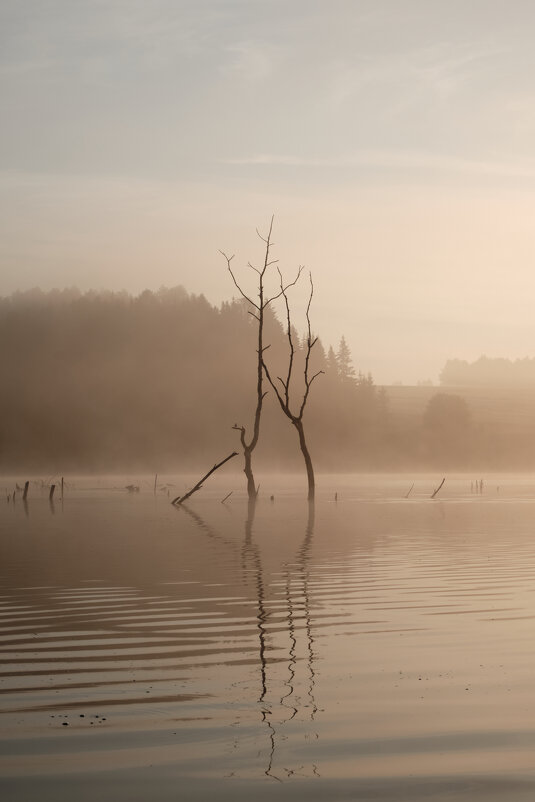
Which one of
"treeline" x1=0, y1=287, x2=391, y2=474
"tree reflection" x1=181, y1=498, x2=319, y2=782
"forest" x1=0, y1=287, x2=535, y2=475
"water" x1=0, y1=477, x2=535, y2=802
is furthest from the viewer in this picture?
"treeline" x1=0, y1=287, x2=391, y2=474

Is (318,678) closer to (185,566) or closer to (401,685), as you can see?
(401,685)

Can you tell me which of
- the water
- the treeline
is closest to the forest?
the treeline

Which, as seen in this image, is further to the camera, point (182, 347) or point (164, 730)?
point (182, 347)

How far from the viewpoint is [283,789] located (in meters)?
6.65

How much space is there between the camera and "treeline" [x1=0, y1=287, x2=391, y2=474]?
170m

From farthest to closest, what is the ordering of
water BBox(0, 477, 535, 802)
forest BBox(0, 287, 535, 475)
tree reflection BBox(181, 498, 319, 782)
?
1. forest BBox(0, 287, 535, 475)
2. tree reflection BBox(181, 498, 319, 782)
3. water BBox(0, 477, 535, 802)

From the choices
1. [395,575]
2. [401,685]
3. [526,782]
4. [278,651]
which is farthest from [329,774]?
[395,575]

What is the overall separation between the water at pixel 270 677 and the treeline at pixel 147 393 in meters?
140

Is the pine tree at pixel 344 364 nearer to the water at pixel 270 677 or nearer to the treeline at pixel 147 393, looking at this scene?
the treeline at pixel 147 393

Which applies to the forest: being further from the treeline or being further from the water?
the water

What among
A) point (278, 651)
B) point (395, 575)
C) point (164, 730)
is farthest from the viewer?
point (395, 575)

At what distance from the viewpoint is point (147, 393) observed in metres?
184

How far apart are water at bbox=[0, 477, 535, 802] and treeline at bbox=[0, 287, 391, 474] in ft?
458

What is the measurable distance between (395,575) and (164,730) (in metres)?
11.0
